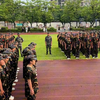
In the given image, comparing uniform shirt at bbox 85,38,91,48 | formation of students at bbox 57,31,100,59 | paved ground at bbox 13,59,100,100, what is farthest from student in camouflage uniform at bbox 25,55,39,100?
uniform shirt at bbox 85,38,91,48

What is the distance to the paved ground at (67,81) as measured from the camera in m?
4.88

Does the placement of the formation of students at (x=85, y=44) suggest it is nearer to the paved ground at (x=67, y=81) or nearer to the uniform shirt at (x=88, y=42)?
the uniform shirt at (x=88, y=42)

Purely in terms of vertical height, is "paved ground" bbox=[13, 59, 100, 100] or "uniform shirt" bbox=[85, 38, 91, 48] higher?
"uniform shirt" bbox=[85, 38, 91, 48]

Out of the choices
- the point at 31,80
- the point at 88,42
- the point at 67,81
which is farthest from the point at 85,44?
the point at 31,80

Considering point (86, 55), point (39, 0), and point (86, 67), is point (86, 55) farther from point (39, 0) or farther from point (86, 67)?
point (39, 0)

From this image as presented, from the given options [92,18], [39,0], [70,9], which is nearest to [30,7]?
[39,0]

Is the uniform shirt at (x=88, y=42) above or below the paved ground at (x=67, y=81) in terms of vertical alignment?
above

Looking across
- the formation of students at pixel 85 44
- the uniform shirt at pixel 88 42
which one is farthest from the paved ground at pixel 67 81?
the uniform shirt at pixel 88 42

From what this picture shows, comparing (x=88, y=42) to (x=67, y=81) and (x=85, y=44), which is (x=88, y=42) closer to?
(x=85, y=44)

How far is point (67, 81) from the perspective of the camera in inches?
235

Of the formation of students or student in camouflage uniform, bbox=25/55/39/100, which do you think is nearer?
student in camouflage uniform, bbox=25/55/39/100

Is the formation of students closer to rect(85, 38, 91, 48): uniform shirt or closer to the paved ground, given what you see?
rect(85, 38, 91, 48): uniform shirt

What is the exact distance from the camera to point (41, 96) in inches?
191

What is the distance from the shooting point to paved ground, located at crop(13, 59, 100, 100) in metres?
4.88
